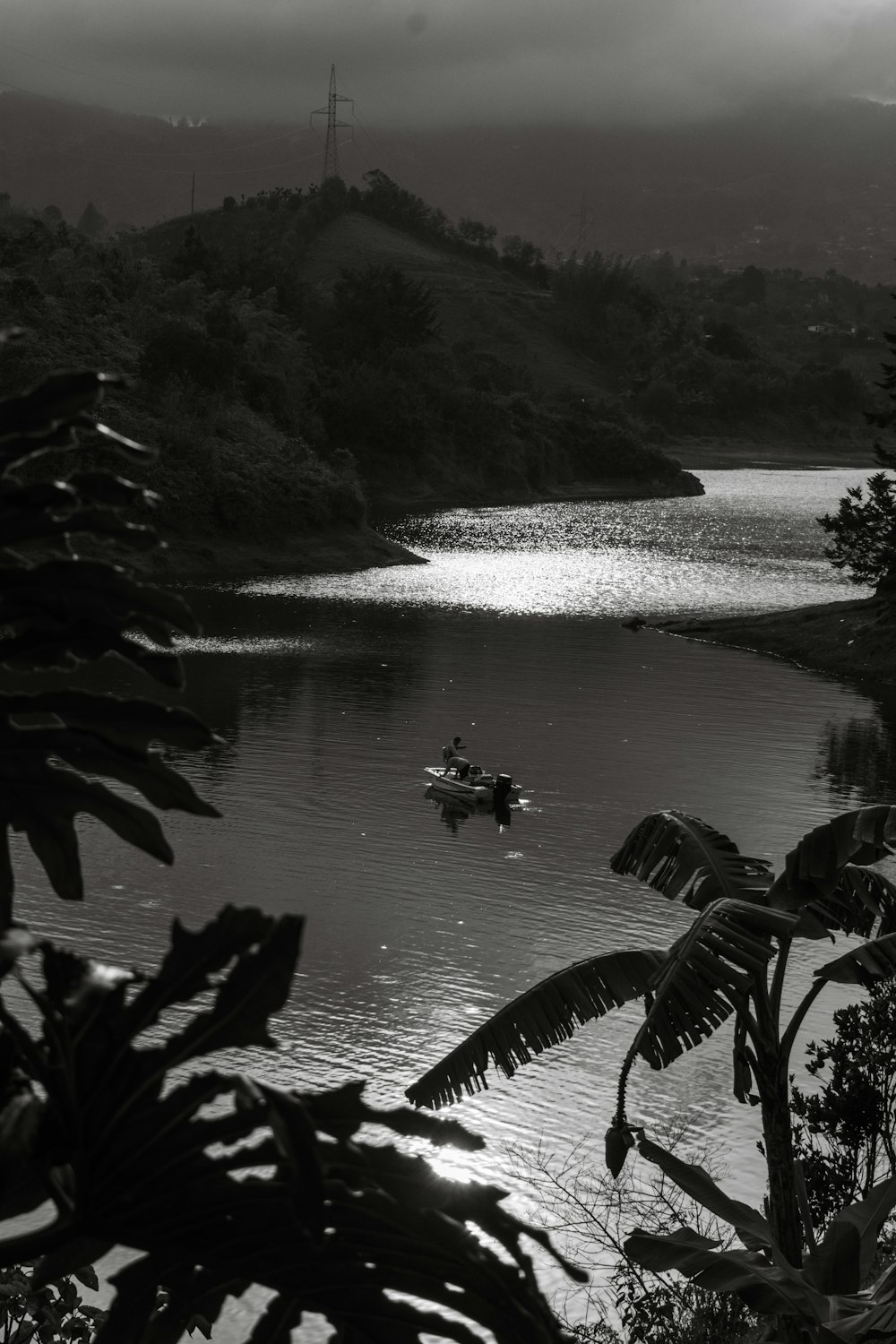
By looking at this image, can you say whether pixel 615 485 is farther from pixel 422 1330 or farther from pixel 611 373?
pixel 422 1330

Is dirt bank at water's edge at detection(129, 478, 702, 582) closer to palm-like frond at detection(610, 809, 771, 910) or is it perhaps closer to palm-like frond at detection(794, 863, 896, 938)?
palm-like frond at detection(610, 809, 771, 910)

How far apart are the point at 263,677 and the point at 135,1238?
1297 inches

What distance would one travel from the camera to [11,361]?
171 feet

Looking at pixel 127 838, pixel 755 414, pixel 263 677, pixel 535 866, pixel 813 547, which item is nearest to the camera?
pixel 127 838

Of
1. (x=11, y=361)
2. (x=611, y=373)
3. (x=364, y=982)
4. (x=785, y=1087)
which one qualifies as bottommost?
(x=364, y=982)

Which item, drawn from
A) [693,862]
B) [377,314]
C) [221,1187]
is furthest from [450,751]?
[377,314]

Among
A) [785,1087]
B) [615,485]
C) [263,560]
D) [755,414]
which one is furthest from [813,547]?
[755,414]

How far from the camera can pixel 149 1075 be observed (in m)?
1.63

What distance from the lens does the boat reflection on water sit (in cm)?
2295

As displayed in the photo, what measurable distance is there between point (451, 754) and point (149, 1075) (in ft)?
77.1

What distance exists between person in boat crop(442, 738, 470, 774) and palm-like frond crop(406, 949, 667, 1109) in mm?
15208

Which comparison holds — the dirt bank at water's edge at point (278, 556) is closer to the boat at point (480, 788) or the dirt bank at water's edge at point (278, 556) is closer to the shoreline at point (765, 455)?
the boat at point (480, 788)

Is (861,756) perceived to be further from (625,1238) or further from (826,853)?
(826,853)

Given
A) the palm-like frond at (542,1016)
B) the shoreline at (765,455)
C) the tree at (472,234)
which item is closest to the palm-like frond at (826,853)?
the palm-like frond at (542,1016)
